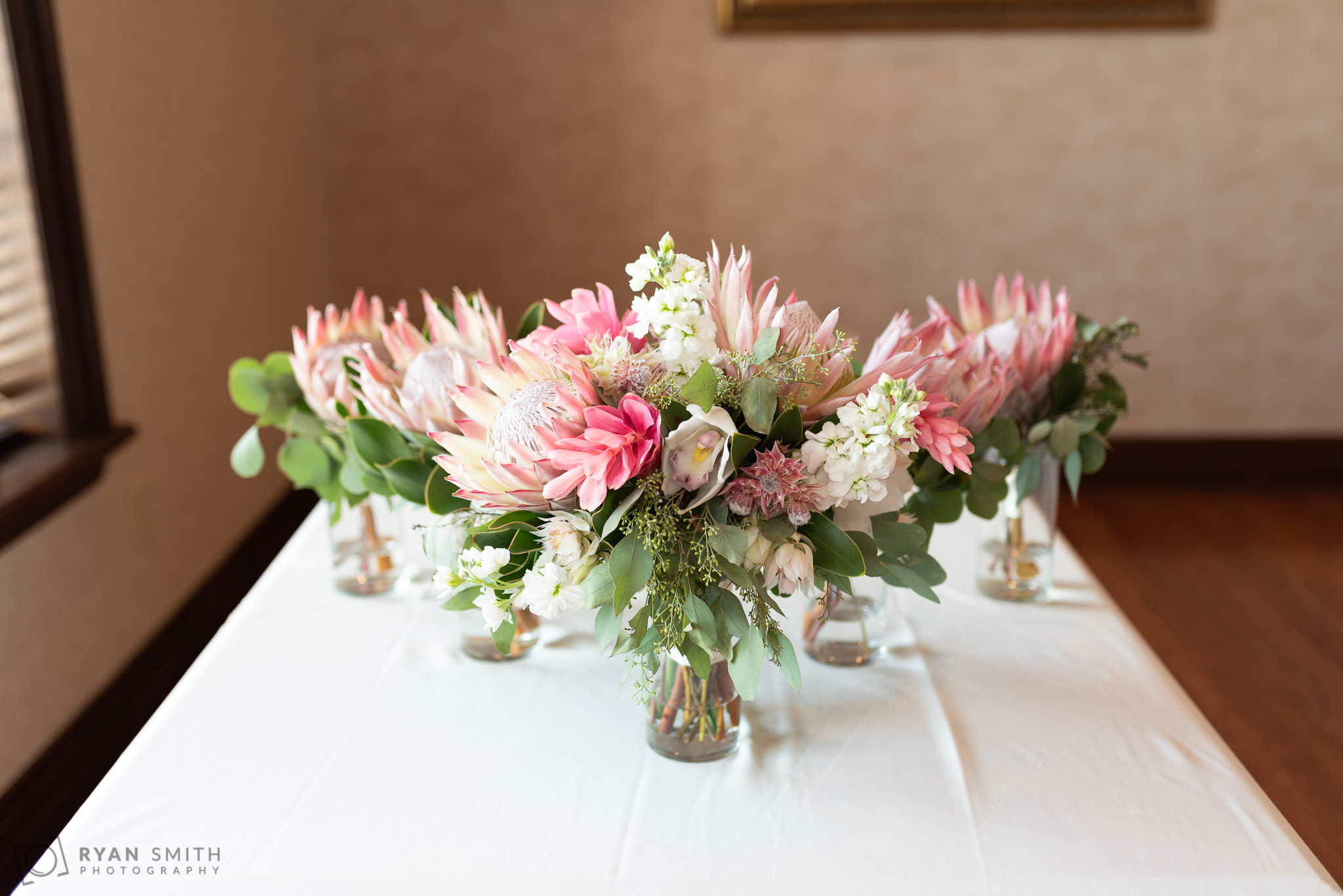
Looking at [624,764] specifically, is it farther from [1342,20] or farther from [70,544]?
[1342,20]

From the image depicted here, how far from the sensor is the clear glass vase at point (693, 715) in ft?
2.94

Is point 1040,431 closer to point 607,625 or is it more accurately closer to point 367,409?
point 607,625

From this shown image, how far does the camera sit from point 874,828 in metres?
0.81

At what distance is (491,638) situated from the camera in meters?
1.07

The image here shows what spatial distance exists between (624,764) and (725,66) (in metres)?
2.63

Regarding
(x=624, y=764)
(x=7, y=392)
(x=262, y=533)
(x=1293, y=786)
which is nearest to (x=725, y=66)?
(x=262, y=533)

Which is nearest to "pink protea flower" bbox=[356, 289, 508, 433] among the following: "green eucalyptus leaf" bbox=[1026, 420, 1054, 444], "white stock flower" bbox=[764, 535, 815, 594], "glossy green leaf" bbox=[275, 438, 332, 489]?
"glossy green leaf" bbox=[275, 438, 332, 489]

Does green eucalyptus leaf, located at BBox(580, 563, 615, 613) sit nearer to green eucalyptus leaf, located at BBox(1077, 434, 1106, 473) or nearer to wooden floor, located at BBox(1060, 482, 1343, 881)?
green eucalyptus leaf, located at BBox(1077, 434, 1106, 473)

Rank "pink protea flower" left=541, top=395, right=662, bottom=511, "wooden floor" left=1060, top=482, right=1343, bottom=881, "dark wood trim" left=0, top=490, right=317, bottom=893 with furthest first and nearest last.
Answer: "wooden floor" left=1060, top=482, right=1343, bottom=881 < "dark wood trim" left=0, top=490, right=317, bottom=893 < "pink protea flower" left=541, top=395, right=662, bottom=511

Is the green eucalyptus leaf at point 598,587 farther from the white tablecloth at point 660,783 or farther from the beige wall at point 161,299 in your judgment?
the beige wall at point 161,299

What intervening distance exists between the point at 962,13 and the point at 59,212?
2460 mm

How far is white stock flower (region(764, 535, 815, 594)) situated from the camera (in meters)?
0.75

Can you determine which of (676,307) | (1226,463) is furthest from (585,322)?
(1226,463)

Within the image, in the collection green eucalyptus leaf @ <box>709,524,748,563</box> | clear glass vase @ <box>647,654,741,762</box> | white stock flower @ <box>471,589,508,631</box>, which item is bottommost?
clear glass vase @ <box>647,654,741,762</box>
